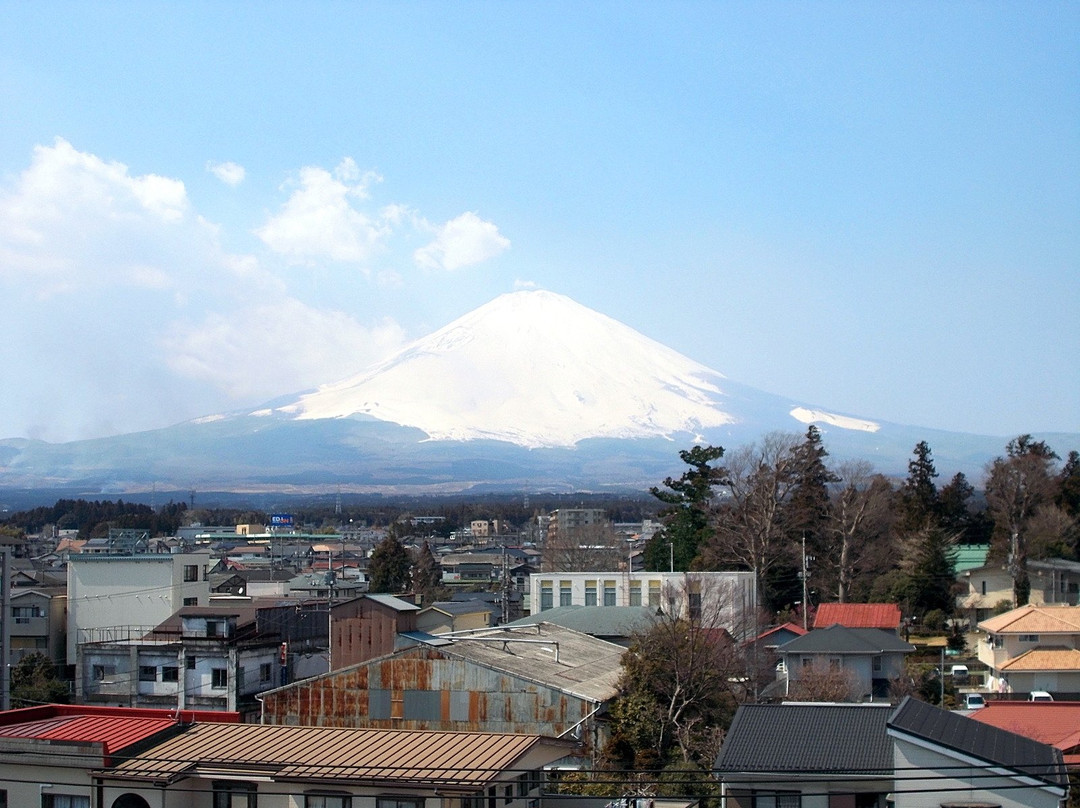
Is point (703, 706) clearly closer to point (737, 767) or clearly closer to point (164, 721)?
point (737, 767)

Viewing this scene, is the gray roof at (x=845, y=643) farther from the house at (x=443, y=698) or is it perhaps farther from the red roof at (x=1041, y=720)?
the house at (x=443, y=698)

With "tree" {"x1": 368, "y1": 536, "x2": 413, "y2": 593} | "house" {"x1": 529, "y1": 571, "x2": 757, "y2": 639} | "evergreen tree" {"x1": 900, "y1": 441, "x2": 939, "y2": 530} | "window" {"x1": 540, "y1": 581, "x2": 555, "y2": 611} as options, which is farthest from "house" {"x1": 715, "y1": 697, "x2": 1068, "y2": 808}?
"tree" {"x1": 368, "y1": 536, "x2": 413, "y2": 593}

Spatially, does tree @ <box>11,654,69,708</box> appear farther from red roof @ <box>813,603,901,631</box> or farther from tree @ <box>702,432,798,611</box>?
tree @ <box>702,432,798,611</box>

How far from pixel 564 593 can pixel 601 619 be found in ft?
25.2

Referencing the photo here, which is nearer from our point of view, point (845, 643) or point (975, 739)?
point (975, 739)

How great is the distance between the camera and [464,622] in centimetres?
3622

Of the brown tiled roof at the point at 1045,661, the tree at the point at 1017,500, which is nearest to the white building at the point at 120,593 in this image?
the brown tiled roof at the point at 1045,661

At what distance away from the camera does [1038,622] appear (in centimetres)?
2969

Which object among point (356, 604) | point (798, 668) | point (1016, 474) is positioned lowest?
point (798, 668)

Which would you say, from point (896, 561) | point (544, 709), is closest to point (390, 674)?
point (544, 709)

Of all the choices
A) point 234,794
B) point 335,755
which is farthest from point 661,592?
point 234,794

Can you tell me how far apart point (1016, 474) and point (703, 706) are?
76.3ft

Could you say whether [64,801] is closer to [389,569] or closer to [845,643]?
[845,643]

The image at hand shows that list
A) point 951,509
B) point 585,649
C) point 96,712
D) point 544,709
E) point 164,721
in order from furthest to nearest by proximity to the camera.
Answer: point 951,509 < point 585,649 < point 544,709 < point 96,712 < point 164,721
